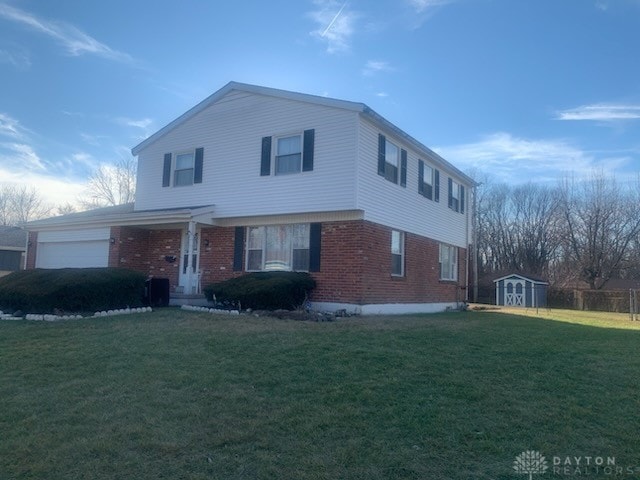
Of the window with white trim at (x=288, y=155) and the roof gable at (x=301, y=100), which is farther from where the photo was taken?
the window with white trim at (x=288, y=155)

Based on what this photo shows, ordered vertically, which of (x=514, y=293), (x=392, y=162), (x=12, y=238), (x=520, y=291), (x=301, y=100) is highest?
(x=301, y=100)

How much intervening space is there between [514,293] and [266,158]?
75.5 ft

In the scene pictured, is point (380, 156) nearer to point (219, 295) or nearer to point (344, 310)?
point (344, 310)

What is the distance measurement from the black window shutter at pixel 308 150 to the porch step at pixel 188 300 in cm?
487

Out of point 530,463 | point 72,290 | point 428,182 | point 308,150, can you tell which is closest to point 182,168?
point 308,150

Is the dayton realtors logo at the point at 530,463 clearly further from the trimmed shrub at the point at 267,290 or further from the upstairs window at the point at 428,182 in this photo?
the upstairs window at the point at 428,182

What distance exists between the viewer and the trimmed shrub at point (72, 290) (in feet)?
40.9

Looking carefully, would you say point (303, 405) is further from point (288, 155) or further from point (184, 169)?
point (184, 169)

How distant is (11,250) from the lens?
32125 millimetres

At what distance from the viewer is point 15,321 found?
11555mm

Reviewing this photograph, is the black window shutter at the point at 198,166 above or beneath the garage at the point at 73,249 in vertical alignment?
above

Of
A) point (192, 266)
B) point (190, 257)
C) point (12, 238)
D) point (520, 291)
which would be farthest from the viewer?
point (520, 291)

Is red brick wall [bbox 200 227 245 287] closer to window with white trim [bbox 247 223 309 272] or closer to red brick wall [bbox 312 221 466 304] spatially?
window with white trim [bbox 247 223 309 272]

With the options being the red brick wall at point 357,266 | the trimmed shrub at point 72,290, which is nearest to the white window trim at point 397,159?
the red brick wall at point 357,266
